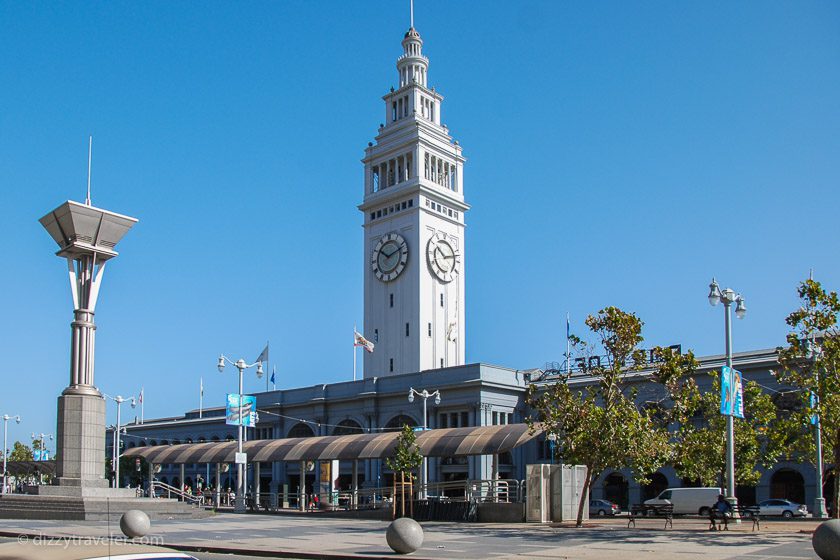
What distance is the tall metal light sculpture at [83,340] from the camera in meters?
45.1

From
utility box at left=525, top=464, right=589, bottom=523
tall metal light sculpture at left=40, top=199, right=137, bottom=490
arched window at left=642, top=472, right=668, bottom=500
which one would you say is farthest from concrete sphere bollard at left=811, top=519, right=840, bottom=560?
arched window at left=642, top=472, right=668, bottom=500

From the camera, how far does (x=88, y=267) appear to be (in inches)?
1880

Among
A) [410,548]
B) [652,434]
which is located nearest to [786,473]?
[652,434]

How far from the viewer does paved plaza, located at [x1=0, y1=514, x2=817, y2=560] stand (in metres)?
24.0

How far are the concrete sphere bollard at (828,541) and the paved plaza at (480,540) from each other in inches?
134

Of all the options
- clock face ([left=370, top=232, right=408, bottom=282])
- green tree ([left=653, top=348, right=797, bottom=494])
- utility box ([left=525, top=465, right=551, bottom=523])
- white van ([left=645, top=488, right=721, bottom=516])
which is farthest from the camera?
clock face ([left=370, top=232, right=408, bottom=282])

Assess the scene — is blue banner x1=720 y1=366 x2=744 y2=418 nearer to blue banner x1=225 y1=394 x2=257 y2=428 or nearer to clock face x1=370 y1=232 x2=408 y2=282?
blue banner x1=225 y1=394 x2=257 y2=428

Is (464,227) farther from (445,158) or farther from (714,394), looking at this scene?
(714,394)

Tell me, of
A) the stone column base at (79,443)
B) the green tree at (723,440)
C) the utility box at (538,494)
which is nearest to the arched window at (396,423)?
the green tree at (723,440)

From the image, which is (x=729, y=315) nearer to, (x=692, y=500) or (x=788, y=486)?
(x=692, y=500)

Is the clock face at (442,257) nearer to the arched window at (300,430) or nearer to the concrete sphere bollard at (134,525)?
the arched window at (300,430)

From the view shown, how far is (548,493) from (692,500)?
17660 millimetres

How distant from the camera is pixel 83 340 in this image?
46.7m

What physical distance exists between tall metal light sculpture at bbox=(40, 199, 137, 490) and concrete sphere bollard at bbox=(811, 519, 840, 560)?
35.9m
